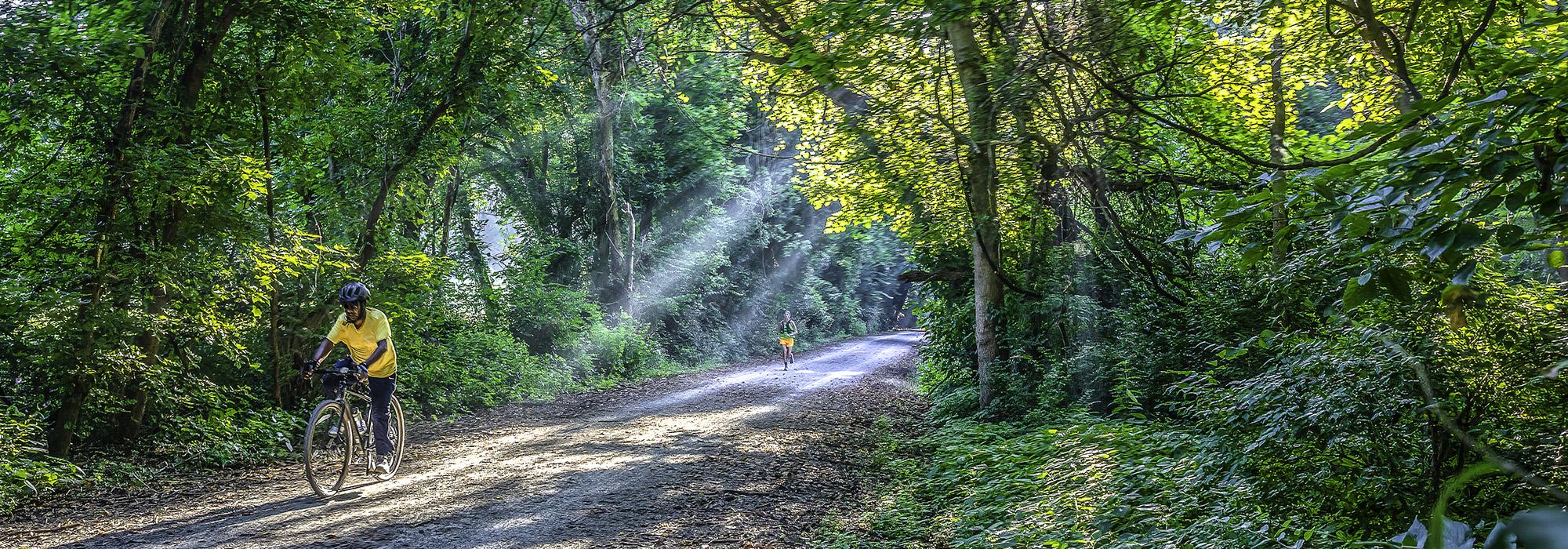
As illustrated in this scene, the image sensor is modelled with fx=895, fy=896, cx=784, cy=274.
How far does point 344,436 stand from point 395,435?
779 millimetres

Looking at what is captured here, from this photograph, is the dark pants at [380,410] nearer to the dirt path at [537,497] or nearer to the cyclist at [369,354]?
the cyclist at [369,354]

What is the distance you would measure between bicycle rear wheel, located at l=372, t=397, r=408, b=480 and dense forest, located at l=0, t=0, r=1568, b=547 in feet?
6.34

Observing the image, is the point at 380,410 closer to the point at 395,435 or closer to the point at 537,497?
the point at 395,435

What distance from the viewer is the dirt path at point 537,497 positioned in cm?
634

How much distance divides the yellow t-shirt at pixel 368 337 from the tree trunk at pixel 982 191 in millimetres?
5579

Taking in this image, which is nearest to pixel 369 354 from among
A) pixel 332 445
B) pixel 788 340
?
pixel 332 445

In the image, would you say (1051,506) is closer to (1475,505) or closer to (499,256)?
(1475,505)

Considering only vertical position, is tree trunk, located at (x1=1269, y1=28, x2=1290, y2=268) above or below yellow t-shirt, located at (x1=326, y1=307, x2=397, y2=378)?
above

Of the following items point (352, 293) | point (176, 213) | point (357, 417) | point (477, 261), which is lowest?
point (357, 417)

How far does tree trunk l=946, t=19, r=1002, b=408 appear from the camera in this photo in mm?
7645

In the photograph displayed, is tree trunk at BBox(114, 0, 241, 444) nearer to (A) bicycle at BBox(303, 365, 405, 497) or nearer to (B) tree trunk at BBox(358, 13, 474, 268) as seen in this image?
(A) bicycle at BBox(303, 365, 405, 497)

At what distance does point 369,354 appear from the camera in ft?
27.1

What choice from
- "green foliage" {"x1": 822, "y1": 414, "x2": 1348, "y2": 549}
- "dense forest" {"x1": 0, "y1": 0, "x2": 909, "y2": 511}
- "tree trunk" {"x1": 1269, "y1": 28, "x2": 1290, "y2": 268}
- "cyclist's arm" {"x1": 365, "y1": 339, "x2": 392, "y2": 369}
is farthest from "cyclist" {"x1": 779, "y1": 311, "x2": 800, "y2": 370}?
"cyclist's arm" {"x1": 365, "y1": 339, "x2": 392, "y2": 369}

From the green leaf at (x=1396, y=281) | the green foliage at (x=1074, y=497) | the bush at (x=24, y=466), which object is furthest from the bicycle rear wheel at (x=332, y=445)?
the green leaf at (x=1396, y=281)
